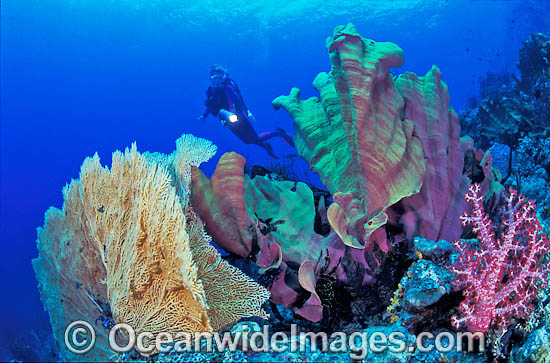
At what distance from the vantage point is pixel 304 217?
277cm

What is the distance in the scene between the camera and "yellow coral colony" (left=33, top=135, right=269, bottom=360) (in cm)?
219

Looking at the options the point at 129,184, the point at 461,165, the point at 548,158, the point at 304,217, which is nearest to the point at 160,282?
the point at 129,184

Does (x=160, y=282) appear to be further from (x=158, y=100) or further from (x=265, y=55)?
(x=158, y=100)

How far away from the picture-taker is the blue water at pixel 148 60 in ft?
156

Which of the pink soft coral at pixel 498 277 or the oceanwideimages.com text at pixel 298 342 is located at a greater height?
the pink soft coral at pixel 498 277

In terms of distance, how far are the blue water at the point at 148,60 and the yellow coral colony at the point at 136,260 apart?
128ft

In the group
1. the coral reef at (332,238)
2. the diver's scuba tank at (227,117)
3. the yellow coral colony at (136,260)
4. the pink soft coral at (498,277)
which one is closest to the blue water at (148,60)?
the diver's scuba tank at (227,117)

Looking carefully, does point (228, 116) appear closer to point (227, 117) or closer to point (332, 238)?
point (227, 117)

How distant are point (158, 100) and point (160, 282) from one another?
256 feet

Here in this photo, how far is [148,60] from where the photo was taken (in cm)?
6556

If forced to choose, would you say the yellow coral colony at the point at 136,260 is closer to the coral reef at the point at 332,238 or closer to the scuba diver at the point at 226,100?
the coral reef at the point at 332,238

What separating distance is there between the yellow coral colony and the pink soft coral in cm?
138

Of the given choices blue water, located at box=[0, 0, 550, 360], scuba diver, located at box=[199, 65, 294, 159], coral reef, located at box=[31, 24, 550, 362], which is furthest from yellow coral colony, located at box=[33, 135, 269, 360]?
blue water, located at box=[0, 0, 550, 360]

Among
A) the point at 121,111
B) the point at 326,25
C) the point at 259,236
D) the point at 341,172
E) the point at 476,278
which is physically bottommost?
the point at 476,278
